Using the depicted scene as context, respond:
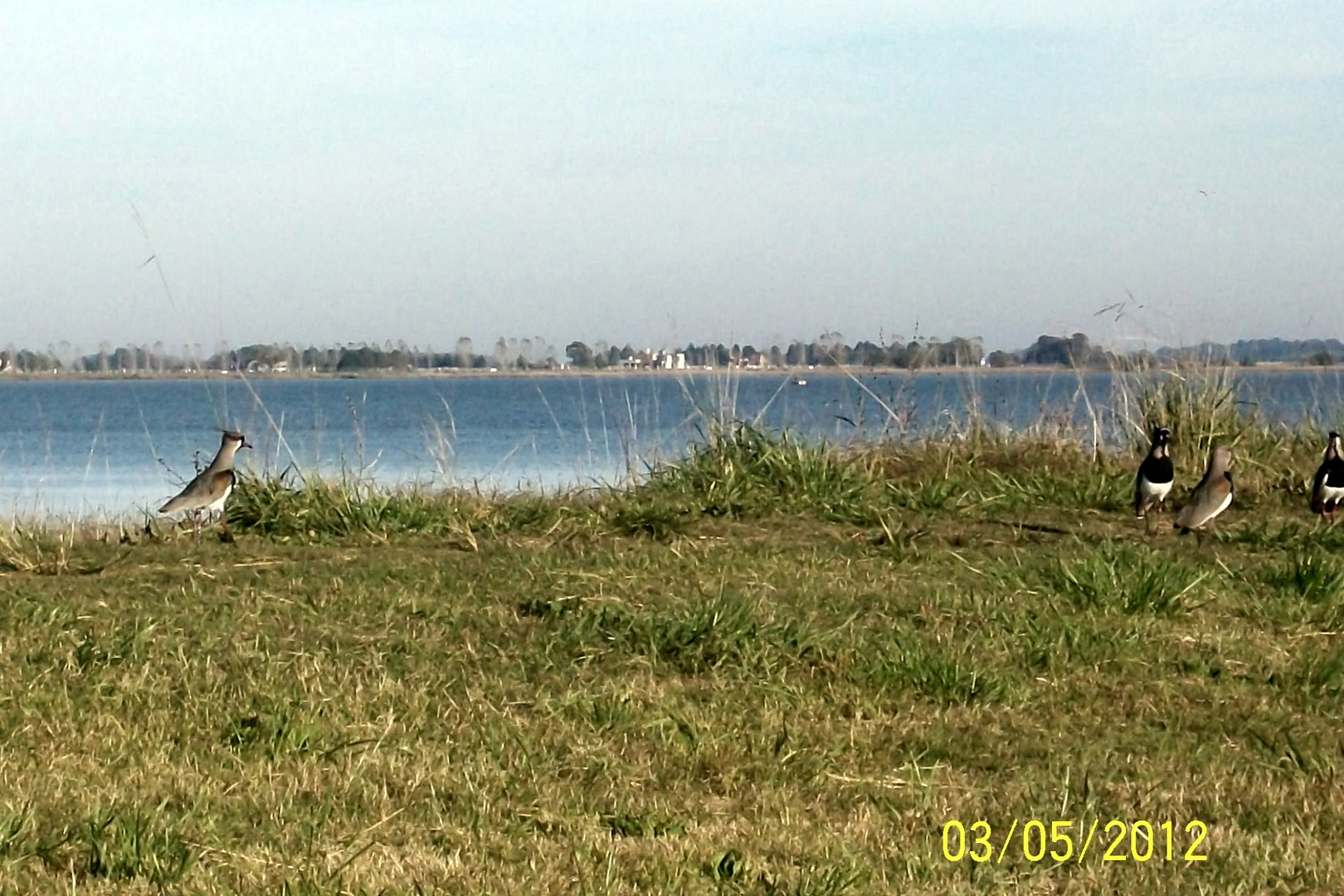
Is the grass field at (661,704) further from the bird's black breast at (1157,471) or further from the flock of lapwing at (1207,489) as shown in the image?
the bird's black breast at (1157,471)

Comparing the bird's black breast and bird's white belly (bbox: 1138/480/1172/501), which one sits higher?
the bird's black breast

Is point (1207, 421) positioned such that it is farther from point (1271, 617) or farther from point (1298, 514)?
point (1271, 617)

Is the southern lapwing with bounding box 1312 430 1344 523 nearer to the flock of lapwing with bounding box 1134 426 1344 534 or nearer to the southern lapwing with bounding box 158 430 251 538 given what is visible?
the flock of lapwing with bounding box 1134 426 1344 534

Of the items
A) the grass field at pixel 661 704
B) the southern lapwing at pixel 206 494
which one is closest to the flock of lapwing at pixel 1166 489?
the southern lapwing at pixel 206 494

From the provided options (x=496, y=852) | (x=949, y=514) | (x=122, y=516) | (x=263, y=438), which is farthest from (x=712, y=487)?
(x=496, y=852)

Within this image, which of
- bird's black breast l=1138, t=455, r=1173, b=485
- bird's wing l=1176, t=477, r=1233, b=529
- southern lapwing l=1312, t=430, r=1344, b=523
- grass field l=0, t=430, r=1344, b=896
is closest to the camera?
grass field l=0, t=430, r=1344, b=896

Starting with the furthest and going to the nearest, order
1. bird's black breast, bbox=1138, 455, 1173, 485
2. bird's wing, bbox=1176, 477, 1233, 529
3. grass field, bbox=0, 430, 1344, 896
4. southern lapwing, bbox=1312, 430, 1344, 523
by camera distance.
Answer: southern lapwing, bbox=1312, 430, 1344, 523 → bird's black breast, bbox=1138, 455, 1173, 485 → bird's wing, bbox=1176, 477, 1233, 529 → grass field, bbox=0, 430, 1344, 896

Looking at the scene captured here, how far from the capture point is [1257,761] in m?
4.60

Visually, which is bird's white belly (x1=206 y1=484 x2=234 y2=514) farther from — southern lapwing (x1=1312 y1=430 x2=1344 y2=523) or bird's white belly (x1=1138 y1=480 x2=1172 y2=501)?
southern lapwing (x1=1312 y1=430 x2=1344 y2=523)

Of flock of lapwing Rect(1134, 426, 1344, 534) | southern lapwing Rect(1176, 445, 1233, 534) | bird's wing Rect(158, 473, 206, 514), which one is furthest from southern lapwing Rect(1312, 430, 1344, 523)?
bird's wing Rect(158, 473, 206, 514)

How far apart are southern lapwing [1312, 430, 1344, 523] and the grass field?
0.80 feet

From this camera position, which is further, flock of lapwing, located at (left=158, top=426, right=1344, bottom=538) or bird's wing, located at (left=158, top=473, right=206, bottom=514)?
bird's wing, located at (left=158, top=473, right=206, bottom=514)

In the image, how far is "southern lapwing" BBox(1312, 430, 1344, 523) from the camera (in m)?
8.31

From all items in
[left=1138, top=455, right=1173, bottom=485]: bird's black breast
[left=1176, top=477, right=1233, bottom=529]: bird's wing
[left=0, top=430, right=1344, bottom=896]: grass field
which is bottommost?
[left=0, top=430, right=1344, bottom=896]: grass field
